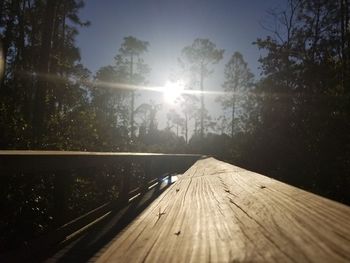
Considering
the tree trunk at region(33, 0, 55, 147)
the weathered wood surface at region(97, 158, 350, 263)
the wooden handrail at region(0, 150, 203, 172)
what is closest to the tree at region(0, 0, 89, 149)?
the tree trunk at region(33, 0, 55, 147)

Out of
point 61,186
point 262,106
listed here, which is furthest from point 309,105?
point 61,186

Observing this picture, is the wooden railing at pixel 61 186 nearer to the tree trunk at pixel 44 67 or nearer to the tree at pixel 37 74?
the tree at pixel 37 74

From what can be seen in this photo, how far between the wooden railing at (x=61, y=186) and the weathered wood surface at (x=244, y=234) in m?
2.01

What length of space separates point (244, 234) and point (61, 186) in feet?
12.2

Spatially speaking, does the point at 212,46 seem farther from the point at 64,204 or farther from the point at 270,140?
the point at 64,204

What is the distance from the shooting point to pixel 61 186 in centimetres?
472

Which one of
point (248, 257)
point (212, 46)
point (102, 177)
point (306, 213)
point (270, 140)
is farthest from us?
point (212, 46)

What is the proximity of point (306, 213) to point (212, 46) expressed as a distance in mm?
48910

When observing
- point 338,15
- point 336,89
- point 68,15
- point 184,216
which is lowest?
point 184,216

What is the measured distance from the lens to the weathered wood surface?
108 cm

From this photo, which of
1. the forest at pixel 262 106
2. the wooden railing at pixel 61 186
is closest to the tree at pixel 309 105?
the forest at pixel 262 106

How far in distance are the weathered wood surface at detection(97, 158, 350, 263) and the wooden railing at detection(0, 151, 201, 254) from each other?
201 centimetres

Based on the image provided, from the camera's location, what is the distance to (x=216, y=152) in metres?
43.6

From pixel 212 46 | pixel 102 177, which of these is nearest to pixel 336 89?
pixel 102 177
